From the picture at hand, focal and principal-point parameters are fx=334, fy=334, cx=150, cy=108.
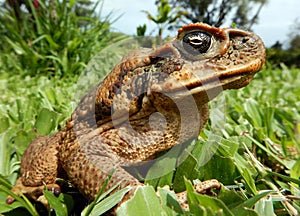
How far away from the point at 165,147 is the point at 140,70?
236mm

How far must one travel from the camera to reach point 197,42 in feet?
3.03

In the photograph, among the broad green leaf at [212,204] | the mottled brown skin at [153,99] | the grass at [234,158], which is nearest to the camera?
the broad green leaf at [212,204]

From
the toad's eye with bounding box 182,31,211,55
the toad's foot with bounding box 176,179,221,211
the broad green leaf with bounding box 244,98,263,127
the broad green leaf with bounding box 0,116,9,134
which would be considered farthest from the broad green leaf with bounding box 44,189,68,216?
the broad green leaf with bounding box 244,98,263,127

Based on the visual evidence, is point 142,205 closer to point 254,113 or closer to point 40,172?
point 40,172

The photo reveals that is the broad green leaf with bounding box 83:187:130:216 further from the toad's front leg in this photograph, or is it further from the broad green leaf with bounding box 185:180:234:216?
the toad's front leg

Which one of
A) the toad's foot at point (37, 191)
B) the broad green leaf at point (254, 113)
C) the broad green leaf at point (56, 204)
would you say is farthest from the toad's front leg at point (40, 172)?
the broad green leaf at point (254, 113)

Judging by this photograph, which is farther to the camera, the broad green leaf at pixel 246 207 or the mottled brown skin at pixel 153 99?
the mottled brown skin at pixel 153 99

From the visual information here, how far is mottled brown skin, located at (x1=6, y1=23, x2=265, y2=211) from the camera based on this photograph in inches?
35.7

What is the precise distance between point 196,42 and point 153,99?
0.65ft

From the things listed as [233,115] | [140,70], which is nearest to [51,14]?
[233,115]

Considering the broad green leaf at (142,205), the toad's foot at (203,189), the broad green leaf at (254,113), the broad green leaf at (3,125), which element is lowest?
the broad green leaf at (254,113)

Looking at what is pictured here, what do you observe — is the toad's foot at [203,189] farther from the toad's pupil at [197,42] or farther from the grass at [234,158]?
the toad's pupil at [197,42]

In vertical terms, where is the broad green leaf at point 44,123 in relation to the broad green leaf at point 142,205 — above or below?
below

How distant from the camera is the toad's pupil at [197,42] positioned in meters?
0.92
